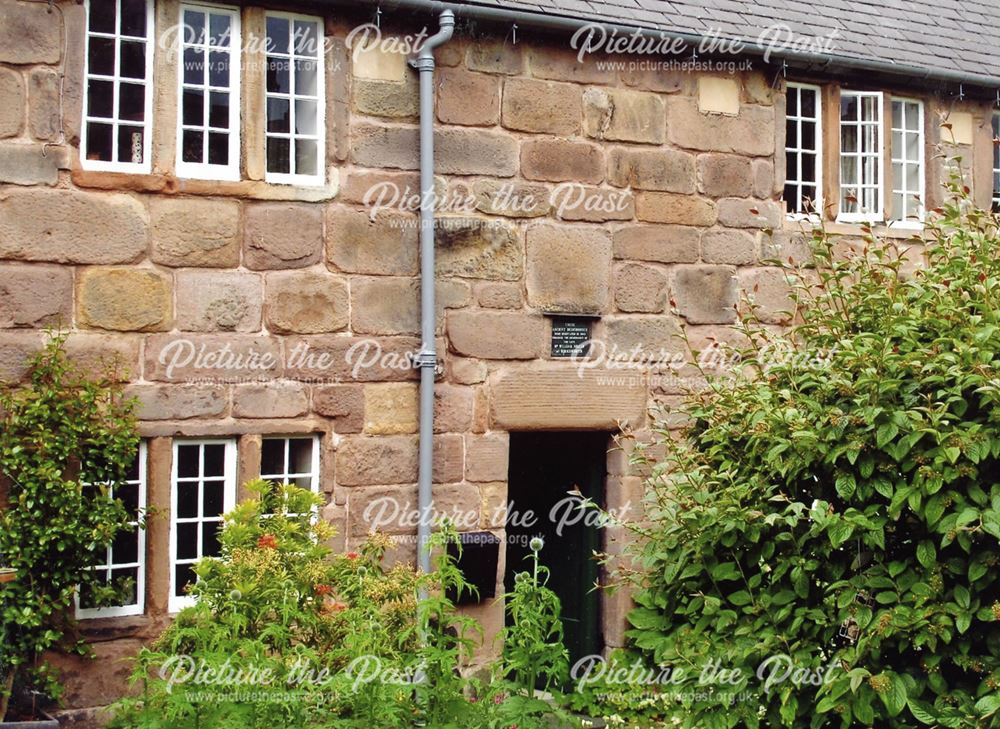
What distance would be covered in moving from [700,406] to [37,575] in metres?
3.63

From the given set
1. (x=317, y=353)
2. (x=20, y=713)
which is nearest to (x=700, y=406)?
(x=317, y=353)

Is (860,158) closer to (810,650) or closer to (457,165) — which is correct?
(457,165)

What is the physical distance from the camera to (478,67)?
777 centimetres

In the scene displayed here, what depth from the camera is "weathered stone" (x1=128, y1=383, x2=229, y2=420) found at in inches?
267

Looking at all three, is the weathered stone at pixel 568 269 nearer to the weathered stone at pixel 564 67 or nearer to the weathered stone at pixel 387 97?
the weathered stone at pixel 564 67

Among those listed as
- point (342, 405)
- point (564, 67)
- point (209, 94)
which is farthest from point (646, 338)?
point (209, 94)

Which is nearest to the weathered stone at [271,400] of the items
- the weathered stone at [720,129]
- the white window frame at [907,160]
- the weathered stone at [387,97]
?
the weathered stone at [387,97]

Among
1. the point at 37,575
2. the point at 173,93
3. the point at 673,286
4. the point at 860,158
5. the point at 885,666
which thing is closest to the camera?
the point at 885,666

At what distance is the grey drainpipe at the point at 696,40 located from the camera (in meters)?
7.44

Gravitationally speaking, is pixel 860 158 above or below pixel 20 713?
above

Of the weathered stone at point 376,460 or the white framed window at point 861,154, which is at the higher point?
the white framed window at point 861,154

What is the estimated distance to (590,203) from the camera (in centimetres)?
812

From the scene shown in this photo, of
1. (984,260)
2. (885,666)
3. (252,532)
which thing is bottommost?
(885,666)

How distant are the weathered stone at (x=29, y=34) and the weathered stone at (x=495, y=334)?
2819 mm
